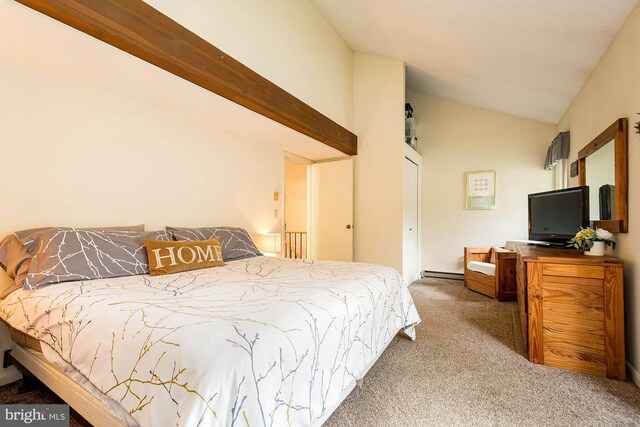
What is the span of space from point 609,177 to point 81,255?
364 cm

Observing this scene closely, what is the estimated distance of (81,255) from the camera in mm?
1728

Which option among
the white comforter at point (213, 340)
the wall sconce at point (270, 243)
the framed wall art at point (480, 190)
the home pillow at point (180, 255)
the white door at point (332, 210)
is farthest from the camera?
the framed wall art at point (480, 190)

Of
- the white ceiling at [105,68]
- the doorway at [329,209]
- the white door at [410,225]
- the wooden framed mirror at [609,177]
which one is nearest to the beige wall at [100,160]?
the white ceiling at [105,68]

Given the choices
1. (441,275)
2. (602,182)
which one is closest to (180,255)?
(602,182)

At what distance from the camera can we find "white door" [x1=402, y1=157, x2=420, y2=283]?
4.19 m

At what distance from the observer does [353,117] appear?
4.45 meters

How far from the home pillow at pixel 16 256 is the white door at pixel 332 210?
10.8ft

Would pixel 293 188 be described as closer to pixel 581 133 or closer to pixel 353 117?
pixel 353 117

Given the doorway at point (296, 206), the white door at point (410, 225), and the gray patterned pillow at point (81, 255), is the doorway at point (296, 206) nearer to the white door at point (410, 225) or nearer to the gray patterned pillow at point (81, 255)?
the white door at point (410, 225)

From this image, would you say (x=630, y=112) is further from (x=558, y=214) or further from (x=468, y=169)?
(x=468, y=169)

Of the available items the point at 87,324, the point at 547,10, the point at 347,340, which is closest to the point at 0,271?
the point at 87,324

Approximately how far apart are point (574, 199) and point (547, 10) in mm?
1470

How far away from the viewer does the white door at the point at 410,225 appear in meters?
4.19

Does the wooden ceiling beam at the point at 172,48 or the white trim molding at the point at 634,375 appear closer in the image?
the wooden ceiling beam at the point at 172,48
